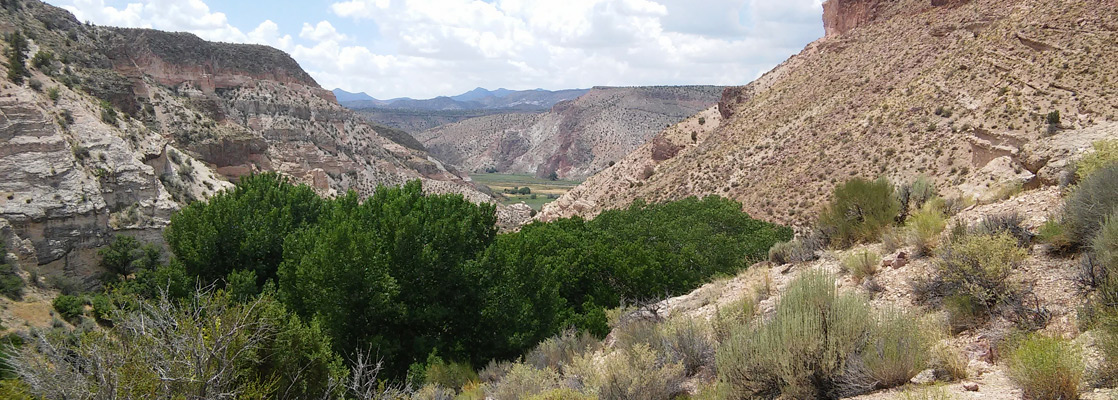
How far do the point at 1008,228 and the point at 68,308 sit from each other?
2851cm

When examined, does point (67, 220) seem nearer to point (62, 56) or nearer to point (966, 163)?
point (62, 56)

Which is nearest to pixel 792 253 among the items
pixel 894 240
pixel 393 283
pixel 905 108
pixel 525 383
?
pixel 894 240

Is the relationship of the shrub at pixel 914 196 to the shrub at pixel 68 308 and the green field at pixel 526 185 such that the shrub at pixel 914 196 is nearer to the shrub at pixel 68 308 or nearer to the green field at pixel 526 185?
the shrub at pixel 68 308

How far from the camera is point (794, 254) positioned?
1160cm

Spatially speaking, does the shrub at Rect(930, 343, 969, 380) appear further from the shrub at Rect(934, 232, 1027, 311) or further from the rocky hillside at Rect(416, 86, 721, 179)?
the rocky hillside at Rect(416, 86, 721, 179)

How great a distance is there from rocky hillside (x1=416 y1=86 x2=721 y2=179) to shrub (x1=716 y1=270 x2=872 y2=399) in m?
125

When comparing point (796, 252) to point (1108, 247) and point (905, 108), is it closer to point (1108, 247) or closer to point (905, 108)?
point (1108, 247)

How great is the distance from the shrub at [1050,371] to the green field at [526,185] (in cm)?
9358

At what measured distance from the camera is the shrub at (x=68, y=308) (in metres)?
21.9

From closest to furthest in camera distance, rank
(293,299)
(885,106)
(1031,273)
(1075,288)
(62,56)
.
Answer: (1075,288) < (1031,273) < (293,299) < (885,106) < (62,56)

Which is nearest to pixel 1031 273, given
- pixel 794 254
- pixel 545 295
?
pixel 794 254

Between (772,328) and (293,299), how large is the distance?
10289mm

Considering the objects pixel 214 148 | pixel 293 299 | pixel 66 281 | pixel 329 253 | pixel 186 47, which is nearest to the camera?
pixel 329 253

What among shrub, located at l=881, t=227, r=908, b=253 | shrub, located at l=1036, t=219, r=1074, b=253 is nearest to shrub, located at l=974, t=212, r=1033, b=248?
shrub, located at l=1036, t=219, r=1074, b=253
